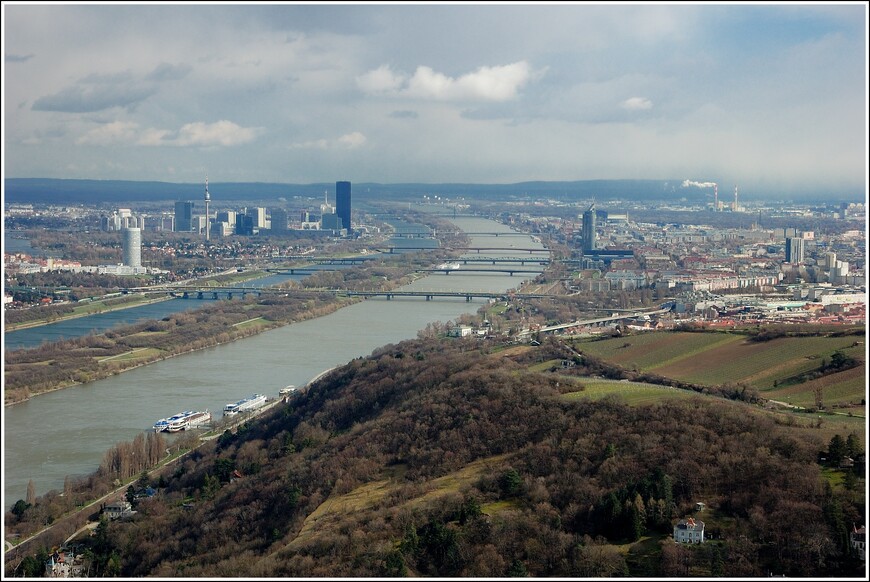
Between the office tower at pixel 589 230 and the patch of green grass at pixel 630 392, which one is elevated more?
the office tower at pixel 589 230

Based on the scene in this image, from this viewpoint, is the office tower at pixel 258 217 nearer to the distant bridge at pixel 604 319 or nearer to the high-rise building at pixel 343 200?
the high-rise building at pixel 343 200

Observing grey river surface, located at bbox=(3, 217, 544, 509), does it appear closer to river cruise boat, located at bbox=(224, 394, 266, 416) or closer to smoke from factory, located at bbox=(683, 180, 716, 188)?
river cruise boat, located at bbox=(224, 394, 266, 416)

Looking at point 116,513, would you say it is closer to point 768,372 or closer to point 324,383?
point 324,383

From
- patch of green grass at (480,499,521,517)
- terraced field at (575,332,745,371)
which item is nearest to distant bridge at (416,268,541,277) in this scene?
terraced field at (575,332,745,371)

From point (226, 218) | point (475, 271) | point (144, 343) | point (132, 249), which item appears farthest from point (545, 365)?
point (226, 218)

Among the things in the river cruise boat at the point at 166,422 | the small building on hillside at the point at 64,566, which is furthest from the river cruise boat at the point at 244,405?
the small building on hillside at the point at 64,566

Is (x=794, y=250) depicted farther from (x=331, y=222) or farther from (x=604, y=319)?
(x=331, y=222)

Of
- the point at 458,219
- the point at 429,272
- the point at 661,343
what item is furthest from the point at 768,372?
the point at 458,219
